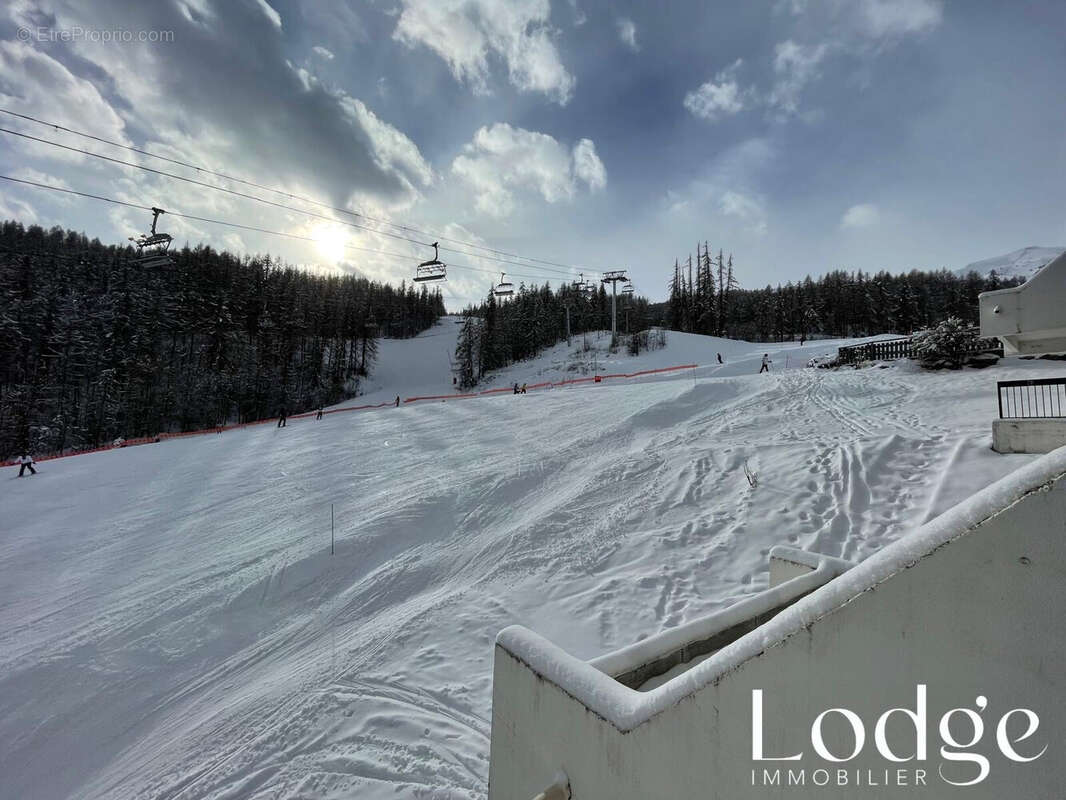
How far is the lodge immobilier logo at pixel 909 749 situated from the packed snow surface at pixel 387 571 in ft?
9.97

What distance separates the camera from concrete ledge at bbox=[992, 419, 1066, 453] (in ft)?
26.6

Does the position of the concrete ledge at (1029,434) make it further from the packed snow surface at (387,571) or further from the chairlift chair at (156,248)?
the chairlift chair at (156,248)

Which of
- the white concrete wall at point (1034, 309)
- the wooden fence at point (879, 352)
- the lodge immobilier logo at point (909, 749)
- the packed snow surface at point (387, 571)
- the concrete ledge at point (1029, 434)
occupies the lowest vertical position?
the packed snow surface at point (387, 571)

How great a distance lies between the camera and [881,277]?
74.1 metres

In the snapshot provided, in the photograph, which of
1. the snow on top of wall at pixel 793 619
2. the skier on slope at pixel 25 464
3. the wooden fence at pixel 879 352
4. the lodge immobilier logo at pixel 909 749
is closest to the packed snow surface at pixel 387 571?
the snow on top of wall at pixel 793 619

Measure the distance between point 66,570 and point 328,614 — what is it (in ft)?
21.2

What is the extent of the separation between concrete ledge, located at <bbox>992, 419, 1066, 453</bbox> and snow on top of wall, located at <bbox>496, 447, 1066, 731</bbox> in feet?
33.4

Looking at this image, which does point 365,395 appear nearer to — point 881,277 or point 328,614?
point 328,614

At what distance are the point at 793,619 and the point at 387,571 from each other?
7.08m

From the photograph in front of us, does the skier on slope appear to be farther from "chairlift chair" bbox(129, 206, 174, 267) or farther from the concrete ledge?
the concrete ledge

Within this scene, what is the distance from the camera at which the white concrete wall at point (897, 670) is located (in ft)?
4.12

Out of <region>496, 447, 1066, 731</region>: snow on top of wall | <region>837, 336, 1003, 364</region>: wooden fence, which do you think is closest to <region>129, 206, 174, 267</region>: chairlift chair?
<region>496, 447, 1066, 731</region>: snow on top of wall

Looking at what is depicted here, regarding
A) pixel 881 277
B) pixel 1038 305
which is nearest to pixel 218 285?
pixel 1038 305

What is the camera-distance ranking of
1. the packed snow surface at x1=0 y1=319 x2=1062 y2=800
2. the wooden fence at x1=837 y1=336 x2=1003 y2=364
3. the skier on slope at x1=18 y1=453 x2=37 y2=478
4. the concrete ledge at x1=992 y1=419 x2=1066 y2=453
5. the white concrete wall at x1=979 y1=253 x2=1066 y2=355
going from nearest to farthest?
the white concrete wall at x1=979 y1=253 x2=1066 y2=355 → the packed snow surface at x1=0 y1=319 x2=1062 y2=800 → the concrete ledge at x1=992 y1=419 x2=1066 y2=453 → the skier on slope at x1=18 y1=453 x2=37 y2=478 → the wooden fence at x1=837 y1=336 x2=1003 y2=364
